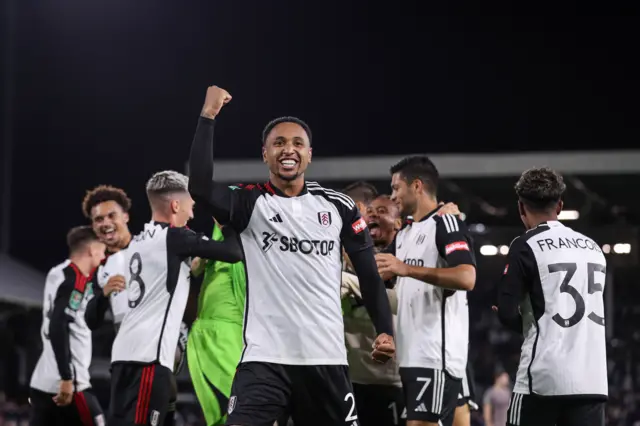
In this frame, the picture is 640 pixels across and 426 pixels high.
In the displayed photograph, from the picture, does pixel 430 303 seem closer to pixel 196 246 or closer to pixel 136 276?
pixel 196 246

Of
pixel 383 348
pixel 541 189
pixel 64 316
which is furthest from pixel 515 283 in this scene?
pixel 64 316

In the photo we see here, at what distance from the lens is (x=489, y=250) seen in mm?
18766

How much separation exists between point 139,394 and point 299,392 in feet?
6.42

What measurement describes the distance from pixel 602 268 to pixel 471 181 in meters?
9.54

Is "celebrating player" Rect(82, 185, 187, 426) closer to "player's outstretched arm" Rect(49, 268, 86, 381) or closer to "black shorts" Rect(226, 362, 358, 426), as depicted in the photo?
"player's outstretched arm" Rect(49, 268, 86, 381)

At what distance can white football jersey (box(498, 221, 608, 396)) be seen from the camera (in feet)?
17.6

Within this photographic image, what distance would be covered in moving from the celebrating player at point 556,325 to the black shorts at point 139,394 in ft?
7.18

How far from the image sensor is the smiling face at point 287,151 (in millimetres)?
4973

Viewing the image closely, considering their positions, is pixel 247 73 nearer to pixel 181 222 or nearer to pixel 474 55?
pixel 474 55

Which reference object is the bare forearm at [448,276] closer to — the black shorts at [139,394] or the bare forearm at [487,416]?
the black shorts at [139,394]

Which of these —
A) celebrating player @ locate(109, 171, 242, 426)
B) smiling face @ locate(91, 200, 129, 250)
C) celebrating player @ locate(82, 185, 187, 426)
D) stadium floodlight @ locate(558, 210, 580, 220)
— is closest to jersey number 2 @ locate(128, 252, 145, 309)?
celebrating player @ locate(109, 171, 242, 426)

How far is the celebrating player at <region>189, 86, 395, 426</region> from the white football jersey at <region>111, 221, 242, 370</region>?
4.99 feet

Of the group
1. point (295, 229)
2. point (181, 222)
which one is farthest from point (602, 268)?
point (181, 222)

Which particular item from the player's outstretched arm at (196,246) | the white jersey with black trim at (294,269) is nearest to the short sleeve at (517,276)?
the white jersey with black trim at (294,269)
